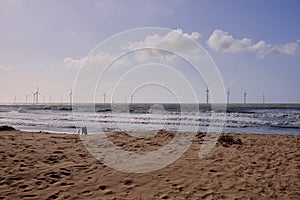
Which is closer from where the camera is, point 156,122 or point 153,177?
point 153,177

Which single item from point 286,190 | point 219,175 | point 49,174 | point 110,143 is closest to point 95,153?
point 110,143

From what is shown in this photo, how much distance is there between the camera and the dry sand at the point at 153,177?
5758 mm

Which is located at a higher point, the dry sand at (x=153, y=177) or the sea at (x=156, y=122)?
the dry sand at (x=153, y=177)

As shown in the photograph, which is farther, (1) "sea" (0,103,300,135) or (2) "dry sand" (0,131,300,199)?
(1) "sea" (0,103,300,135)

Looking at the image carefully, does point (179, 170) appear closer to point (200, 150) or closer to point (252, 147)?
point (200, 150)

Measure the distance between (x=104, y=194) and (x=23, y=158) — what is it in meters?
3.54

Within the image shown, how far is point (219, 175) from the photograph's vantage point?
6.91 metres

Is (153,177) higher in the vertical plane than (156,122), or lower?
higher

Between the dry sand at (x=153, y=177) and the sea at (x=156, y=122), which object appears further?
the sea at (x=156, y=122)

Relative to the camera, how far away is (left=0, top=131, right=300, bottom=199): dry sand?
5758mm

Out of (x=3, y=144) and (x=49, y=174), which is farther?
(x=3, y=144)

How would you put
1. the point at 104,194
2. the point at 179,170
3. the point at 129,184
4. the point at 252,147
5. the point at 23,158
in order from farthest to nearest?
the point at 252,147, the point at 23,158, the point at 179,170, the point at 129,184, the point at 104,194

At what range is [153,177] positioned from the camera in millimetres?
6770

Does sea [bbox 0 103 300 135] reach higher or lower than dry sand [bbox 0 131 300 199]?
lower
